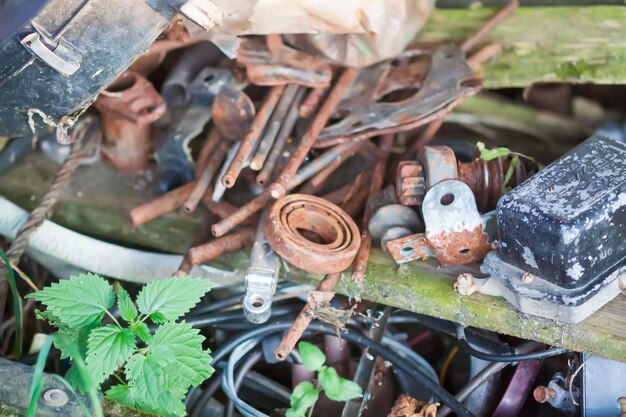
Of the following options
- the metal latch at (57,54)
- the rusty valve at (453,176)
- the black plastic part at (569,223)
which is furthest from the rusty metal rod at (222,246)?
the black plastic part at (569,223)

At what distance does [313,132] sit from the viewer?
191 centimetres

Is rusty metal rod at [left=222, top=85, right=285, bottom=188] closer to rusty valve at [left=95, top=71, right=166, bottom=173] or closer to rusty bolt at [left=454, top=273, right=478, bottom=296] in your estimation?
rusty valve at [left=95, top=71, right=166, bottom=173]

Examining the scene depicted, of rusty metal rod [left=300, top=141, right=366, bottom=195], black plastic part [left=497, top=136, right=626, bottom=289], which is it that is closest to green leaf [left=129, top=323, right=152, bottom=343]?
rusty metal rod [left=300, top=141, right=366, bottom=195]

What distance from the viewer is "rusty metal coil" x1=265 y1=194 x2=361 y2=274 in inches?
63.6

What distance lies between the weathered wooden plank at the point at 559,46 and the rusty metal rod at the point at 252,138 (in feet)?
1.74

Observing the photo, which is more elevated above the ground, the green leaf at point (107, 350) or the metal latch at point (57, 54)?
the metal latch at point (57, 54)

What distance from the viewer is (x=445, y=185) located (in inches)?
64.6

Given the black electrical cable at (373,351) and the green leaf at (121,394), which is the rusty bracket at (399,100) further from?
the green leaf at (121,394)

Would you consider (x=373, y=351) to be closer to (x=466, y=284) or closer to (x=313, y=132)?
(x=466, y=284)

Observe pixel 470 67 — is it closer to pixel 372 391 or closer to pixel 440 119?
pixel 440 119

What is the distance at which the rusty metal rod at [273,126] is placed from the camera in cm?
184

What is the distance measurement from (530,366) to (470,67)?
2.62 ft

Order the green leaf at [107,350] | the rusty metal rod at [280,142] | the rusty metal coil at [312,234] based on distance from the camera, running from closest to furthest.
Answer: the green leaf at [107,350]
the rusty metal coil at [312,234]
the rusty metal rod at [280,142]

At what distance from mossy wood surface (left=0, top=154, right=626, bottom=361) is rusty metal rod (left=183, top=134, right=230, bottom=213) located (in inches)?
4.2
